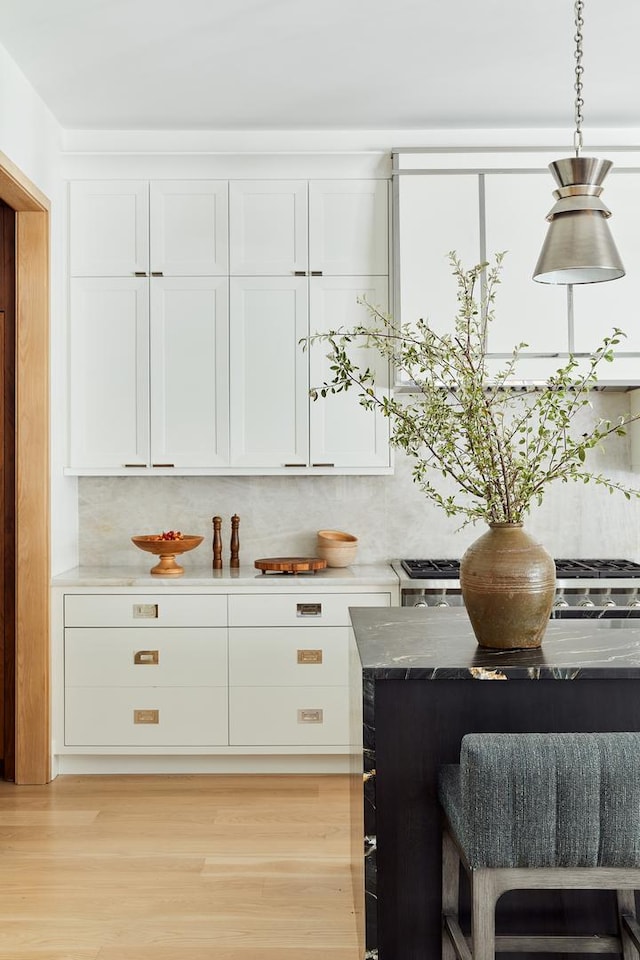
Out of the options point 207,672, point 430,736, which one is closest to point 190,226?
point 207,672

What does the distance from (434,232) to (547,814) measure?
9.45 feet

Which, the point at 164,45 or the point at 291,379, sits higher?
the point at 164,45

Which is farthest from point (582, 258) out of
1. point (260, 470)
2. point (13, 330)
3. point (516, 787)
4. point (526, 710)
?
point (13, 330)

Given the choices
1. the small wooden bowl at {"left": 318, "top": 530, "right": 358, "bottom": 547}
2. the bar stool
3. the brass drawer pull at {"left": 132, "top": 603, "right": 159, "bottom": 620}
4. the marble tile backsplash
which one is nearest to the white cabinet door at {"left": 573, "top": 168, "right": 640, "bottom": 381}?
the marble tile backsplash

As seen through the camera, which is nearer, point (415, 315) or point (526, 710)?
point (526, 710)

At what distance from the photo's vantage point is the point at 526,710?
1775 mm

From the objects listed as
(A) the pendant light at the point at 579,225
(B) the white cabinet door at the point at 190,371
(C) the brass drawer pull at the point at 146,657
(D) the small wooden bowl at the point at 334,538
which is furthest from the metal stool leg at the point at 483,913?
(B) the white cabinet door at the point at 190,371

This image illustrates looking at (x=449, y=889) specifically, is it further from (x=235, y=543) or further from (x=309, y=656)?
(x=235, y=543)

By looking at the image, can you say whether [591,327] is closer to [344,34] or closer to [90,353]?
[344,34]

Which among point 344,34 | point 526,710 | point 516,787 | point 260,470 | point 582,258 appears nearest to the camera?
point 516,787

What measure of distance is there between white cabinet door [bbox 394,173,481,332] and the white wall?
1.56 m

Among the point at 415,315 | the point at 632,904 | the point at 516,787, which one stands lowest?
the point at 632,904

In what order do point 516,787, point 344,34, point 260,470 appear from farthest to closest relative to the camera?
point 260,470, point 344,34, point 516,787

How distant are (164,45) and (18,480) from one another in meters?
1.87
